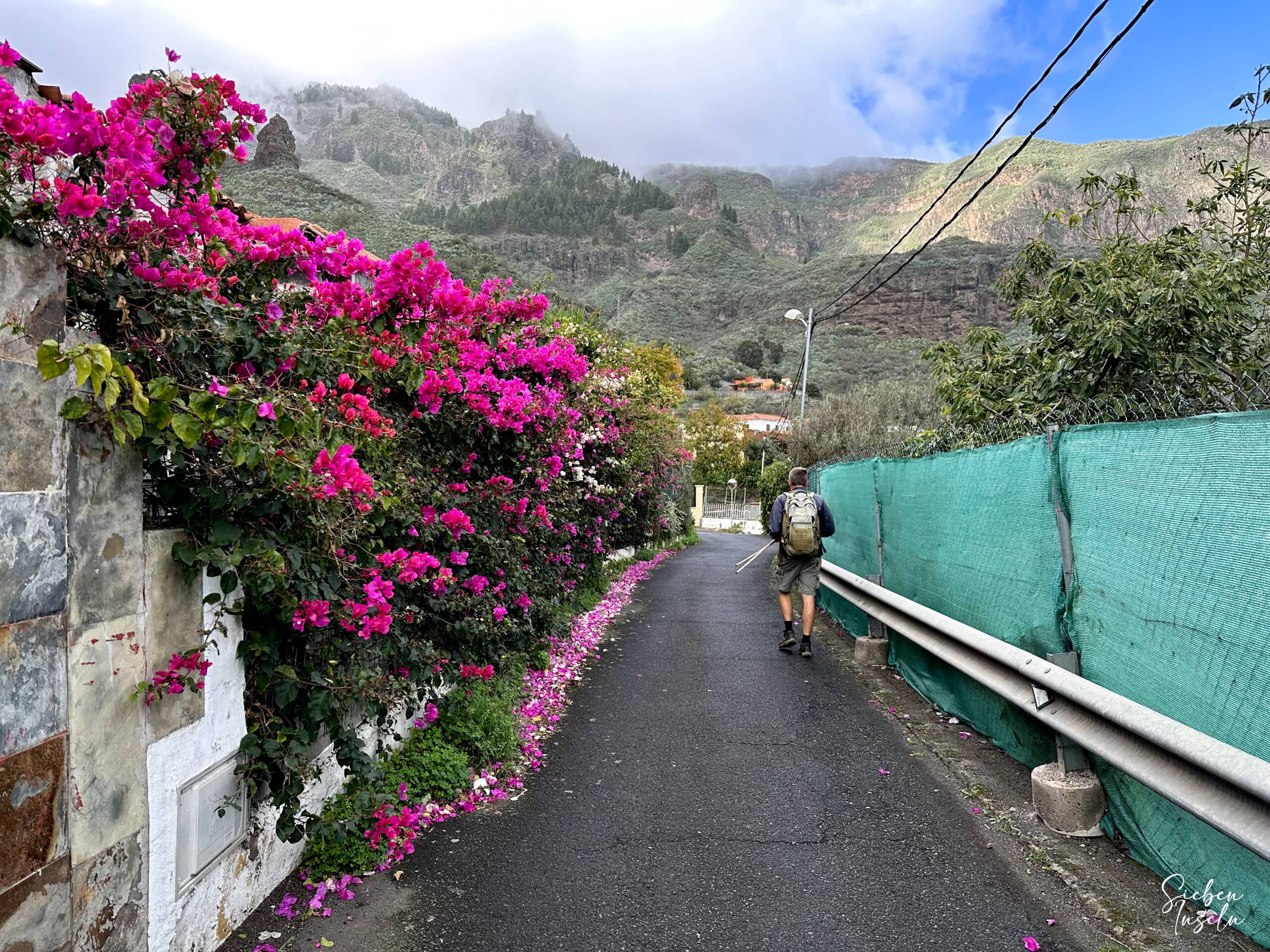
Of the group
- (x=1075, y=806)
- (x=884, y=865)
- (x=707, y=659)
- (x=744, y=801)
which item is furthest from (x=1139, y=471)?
(x=707, y=659)

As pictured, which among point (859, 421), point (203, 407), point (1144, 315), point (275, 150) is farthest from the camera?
point (275, 150)

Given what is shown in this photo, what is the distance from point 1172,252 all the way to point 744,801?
618cm

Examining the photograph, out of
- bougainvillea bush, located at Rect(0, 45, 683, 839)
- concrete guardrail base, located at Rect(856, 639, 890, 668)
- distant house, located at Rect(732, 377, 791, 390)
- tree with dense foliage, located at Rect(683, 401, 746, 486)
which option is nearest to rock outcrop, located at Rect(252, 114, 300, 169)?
distant house, located at Rect(732, 377, 791, 390)

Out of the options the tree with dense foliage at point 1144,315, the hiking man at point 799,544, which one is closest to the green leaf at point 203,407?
the tree with dense foliage at point 1144,315

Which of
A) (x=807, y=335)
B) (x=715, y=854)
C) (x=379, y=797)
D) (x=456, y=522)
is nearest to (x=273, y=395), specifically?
(x=456, y=522)

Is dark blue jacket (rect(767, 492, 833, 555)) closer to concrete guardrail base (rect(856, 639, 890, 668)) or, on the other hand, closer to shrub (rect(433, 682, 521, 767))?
concrete guardrail base (rect(856, 639, 890, 668))

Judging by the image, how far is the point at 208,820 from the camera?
2.61 metres

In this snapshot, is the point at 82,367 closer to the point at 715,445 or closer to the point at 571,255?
the point at 715,445

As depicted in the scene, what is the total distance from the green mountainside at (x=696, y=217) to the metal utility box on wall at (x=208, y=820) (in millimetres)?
7575

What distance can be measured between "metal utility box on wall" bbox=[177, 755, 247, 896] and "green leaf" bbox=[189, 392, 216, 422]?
1.25 meters

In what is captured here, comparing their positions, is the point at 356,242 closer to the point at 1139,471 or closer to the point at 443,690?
the point at 443,690

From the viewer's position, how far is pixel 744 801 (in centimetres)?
407

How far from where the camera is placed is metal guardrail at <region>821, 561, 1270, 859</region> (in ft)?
7.98

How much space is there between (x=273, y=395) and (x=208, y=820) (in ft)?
4.72
